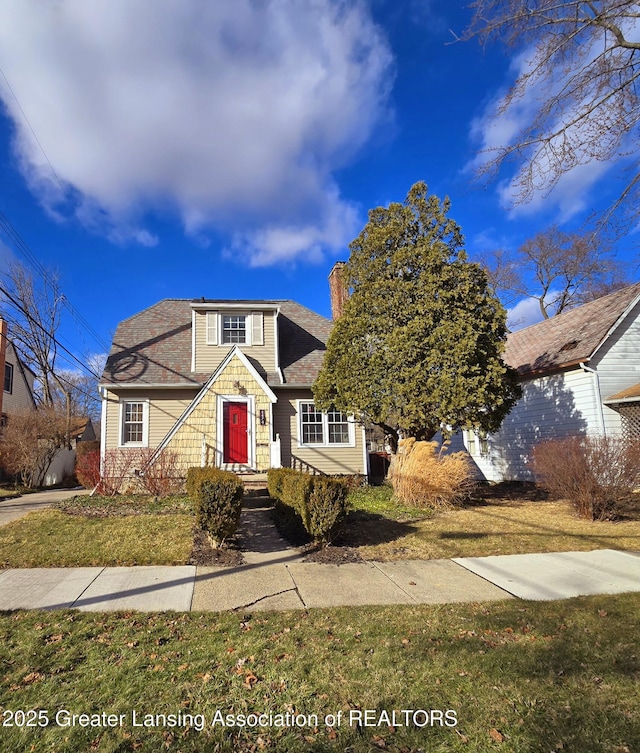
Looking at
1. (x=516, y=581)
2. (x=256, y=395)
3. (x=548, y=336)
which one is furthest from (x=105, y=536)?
(x=548, y=336)

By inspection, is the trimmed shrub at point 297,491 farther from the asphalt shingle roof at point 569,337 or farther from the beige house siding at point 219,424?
the asphalt shingle roof at point 569,337

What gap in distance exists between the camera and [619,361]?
1471 centimetres

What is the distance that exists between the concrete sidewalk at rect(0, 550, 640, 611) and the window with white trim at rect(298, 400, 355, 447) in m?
9.33

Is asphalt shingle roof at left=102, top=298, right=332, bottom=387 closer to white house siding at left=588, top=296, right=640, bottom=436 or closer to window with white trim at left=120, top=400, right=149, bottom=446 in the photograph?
window with white trim at left=120, top=400, right=149, bottom=446

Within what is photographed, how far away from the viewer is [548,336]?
1828cm

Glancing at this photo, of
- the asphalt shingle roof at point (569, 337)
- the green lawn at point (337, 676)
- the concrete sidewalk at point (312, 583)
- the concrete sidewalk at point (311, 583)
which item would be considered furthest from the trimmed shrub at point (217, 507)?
the asphalt shingle roof at point (569, 337)

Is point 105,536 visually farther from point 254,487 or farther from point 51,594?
point 254,487

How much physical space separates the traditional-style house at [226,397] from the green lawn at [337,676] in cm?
992

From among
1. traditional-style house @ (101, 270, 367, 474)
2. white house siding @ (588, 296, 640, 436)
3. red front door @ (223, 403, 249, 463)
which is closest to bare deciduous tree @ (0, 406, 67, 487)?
traditional-style house @ (101, 270, 367, 474)

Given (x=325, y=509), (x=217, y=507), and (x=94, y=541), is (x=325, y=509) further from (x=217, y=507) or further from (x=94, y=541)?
(x=94, y=541)

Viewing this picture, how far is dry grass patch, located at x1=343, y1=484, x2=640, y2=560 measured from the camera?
7355mm

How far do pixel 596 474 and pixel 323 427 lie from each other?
8698 millimetres

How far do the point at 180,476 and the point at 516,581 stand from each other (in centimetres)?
980

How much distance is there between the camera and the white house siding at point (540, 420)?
1456cm
